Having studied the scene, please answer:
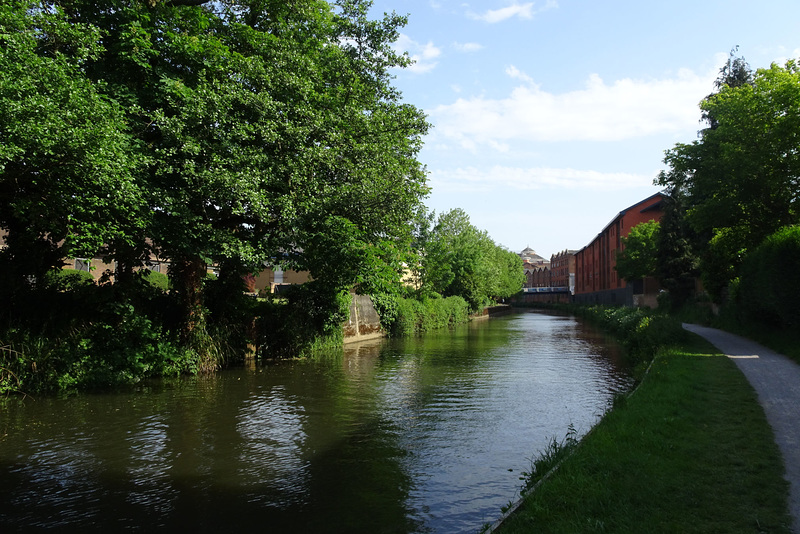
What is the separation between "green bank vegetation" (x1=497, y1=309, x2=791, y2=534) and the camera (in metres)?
4.63

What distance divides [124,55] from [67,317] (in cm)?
635

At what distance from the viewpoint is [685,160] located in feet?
83.0

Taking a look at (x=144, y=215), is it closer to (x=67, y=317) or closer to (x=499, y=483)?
(x=67, y=317)

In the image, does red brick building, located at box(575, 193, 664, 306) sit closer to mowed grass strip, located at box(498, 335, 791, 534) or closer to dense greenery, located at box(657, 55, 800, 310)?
dense greenery, located at box(657, 55, 800, 310)

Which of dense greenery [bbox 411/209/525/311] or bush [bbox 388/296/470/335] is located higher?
dense greenery [bbox 411/209/525/311]

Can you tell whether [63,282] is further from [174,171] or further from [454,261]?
[454,261]

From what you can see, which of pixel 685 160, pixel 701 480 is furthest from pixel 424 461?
pixel 685 160

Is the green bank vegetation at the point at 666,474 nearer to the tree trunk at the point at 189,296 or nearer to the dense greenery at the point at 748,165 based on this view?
the tree trunk at the point at 189,296

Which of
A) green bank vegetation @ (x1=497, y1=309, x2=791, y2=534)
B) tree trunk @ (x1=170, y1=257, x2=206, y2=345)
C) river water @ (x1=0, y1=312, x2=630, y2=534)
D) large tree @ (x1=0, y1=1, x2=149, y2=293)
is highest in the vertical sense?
large tree @ (x1=0, y1=1, x2=149, y2=293)

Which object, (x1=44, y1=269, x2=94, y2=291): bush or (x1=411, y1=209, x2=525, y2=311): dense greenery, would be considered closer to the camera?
(x1=44, y1=269, x2=94, y2=291): bush

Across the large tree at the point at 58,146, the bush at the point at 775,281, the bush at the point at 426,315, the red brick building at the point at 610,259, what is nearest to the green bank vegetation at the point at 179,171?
the large tree at the point at 58,146

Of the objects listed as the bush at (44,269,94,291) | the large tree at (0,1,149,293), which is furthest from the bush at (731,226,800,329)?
the bush at (44,269,94,291)

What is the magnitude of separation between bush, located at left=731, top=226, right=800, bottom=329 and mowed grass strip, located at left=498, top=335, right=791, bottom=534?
9075mm

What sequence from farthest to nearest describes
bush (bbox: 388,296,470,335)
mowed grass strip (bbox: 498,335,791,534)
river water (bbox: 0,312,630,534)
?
bush (bbox: 388,296,470,335)
river water (bbox: 0,312,630,534)
mowed grass strip (bbox: 498,335,791,534)
